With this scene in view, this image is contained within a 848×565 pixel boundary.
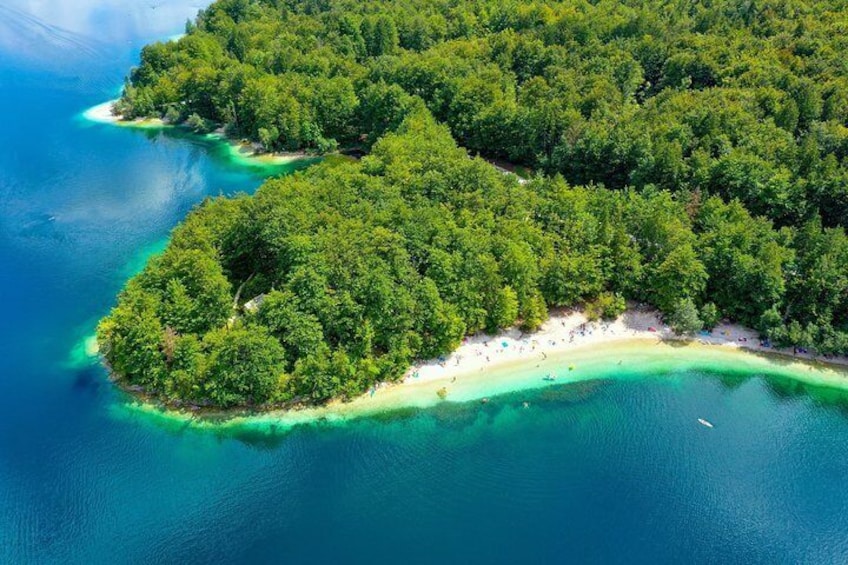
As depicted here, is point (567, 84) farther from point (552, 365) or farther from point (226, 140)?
point (226, 140)

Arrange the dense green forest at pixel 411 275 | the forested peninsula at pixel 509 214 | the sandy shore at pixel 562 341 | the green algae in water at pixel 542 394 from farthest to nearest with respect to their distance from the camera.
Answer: the sandy shore at pixel 562 341, the forested peninsula at pixel 509 214, the dense green forest at pixel 411 275, the green algae in water at pixel 542 394

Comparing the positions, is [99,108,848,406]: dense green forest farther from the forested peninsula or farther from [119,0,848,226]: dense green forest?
[119,0,848,226]: dense green forest

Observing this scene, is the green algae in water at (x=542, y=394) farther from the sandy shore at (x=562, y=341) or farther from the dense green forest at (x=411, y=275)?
the dense green forest at (x=411, y=275)

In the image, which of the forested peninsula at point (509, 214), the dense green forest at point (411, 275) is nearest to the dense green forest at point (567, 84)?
the forested peninsula at point (509, 214)

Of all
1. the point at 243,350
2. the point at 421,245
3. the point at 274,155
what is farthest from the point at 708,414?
the point at 274,155

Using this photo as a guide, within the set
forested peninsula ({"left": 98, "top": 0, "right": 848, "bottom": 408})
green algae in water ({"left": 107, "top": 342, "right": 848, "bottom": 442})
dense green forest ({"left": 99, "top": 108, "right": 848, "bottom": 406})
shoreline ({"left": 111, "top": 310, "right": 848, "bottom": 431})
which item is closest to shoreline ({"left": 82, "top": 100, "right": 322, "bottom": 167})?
forested peninsula ({"left": 98, "top": 0, "right": 848, "bottom": 408})

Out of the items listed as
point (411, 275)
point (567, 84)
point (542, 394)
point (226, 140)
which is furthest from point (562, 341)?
point (226, 140)
